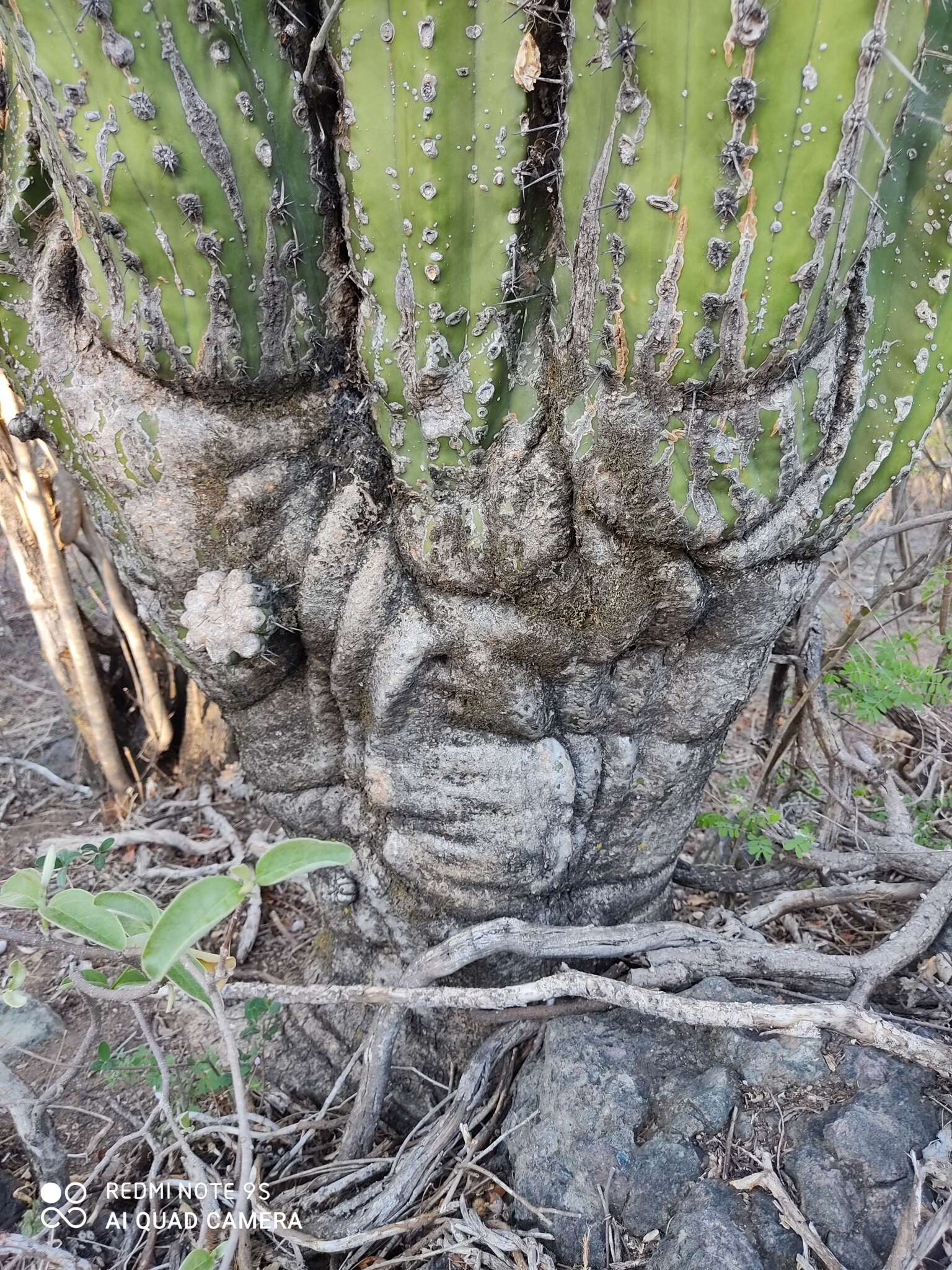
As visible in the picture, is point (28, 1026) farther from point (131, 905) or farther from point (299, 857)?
point (299, 857)

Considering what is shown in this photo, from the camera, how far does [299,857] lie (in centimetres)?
77

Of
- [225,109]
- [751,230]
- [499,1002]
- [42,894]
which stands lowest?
[499,1002]

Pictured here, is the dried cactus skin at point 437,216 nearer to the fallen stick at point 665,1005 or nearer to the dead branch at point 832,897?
the fallen stick at point 665,1005

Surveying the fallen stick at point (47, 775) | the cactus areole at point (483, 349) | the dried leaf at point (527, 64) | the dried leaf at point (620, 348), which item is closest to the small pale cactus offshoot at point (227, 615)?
the cactus areole at point (483, 349)

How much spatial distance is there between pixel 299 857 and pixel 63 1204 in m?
0.88

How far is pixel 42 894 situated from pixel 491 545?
0.65 meters

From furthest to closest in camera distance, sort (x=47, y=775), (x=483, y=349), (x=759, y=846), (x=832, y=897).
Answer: (x=47, y=775) < (x=759, y=846) < (x=832, y=897) < (x=483, y=349)

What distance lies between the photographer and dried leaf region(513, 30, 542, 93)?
0.81 m

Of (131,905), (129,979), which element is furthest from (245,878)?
(129,979)

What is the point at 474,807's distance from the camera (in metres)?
1.21

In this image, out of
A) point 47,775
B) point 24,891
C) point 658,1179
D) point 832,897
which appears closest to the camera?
point 24,891

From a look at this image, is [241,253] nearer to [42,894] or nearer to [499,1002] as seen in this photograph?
[42,894]

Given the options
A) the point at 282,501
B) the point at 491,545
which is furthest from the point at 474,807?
the point at 282,501

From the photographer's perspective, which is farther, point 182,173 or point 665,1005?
point 665,1005
